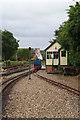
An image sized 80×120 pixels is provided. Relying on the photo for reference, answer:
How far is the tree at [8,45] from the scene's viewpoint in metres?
45.8

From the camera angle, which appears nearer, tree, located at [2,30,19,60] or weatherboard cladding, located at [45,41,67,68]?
weatherboard cladding, located at [45,41,67,68]

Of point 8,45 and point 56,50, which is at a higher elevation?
point 8,45

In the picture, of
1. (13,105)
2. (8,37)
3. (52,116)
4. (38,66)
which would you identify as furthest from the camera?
(8,37)

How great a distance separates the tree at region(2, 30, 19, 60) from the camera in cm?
4583

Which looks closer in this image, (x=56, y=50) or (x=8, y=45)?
(x=56, y=50)

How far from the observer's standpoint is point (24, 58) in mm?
77375

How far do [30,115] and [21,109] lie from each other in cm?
79

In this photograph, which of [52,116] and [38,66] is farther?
[38,66]

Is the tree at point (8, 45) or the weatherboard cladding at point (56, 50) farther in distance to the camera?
the tree at point (8, 45)

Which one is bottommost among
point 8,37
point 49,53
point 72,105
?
point 72,105

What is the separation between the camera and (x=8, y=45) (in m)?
46.4

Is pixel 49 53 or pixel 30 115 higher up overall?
pixel 49 53

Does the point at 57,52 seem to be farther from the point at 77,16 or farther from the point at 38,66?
the point at 77,16

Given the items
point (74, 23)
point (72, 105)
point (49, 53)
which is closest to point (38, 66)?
point (49, 53)
